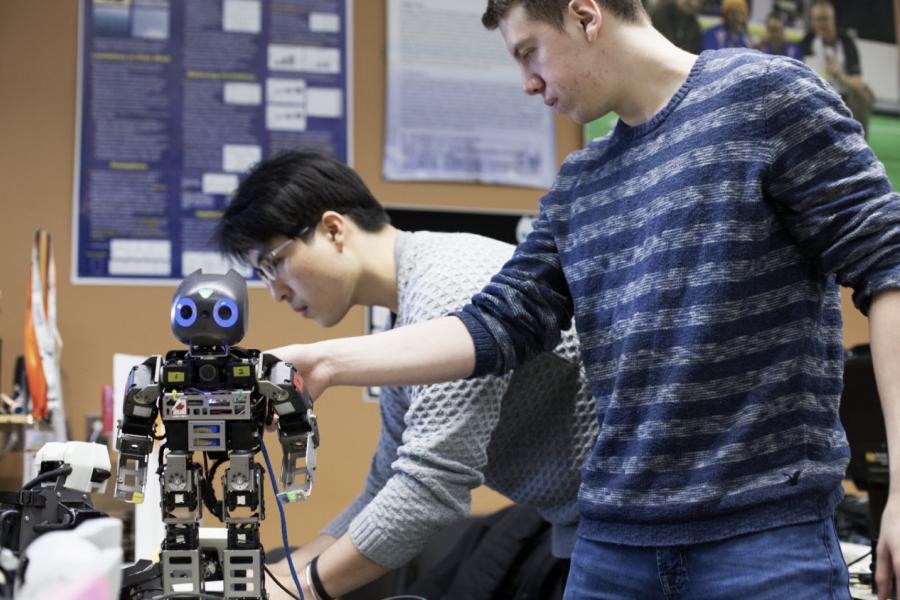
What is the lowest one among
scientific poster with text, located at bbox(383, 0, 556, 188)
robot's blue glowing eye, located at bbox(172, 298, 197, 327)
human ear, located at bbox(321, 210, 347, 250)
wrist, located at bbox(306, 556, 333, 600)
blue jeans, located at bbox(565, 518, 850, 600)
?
wrist, located at bbox(306, 556, 333, 600)

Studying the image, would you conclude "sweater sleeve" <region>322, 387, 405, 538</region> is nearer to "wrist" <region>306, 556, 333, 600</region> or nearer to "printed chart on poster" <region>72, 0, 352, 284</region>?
"wrist" <region>306, 556, 333, 600</region>

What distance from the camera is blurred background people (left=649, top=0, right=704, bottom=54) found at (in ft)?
11.8

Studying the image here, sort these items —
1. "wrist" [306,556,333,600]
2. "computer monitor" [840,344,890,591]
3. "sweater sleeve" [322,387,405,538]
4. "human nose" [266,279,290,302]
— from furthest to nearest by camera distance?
"computer monitor" [840,344,890,591] → "human nose" [266,279,290,302] → "sweater sleeve" [322,387,405,538] → "wrist" [306,556,333,600]

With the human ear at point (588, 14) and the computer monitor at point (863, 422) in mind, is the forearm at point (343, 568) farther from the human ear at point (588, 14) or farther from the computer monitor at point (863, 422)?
the computer monitor at point (863, 422)

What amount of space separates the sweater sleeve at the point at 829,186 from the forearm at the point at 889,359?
2 centimetres

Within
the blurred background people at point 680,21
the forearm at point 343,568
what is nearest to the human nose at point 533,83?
the forearm at point 343,568

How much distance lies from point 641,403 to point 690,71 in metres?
0.43

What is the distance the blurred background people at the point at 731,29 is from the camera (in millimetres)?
3666

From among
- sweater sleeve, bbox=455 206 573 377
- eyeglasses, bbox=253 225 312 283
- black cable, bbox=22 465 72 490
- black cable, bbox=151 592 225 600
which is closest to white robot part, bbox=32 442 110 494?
black cable, bbox=22 465 72 490

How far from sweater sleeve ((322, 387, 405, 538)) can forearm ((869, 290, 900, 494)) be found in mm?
909

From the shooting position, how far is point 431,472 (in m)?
1.48

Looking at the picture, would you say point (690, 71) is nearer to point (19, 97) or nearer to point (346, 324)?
point (346, 324)

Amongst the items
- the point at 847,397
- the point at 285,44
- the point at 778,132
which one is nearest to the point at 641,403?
the point at 778,132

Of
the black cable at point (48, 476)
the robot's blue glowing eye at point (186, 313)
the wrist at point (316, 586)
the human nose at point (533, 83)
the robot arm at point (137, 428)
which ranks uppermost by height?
the human nose at point (533, 83)
